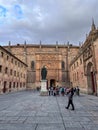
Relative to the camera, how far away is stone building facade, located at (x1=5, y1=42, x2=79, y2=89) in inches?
1864

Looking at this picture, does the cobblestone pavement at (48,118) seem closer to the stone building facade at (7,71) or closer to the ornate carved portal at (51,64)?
the stone building facade at (7,71)

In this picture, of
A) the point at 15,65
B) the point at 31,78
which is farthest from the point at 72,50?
the point at 15,65

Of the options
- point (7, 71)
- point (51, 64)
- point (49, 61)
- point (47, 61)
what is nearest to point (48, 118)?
point (7, 71)

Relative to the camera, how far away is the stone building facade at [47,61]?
4734 centimetres

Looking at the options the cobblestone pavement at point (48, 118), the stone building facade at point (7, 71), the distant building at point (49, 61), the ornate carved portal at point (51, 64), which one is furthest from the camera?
the ornate carved portal at point (51, 64)

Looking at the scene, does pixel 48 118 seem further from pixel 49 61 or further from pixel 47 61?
pixel 49 61

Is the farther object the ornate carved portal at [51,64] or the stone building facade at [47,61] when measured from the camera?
the ornate carved portal at [51,64]

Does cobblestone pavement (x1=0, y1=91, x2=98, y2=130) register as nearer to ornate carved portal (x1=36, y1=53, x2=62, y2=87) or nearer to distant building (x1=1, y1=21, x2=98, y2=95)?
distant building (x1=1, y1=21, x2=98, y2=95)

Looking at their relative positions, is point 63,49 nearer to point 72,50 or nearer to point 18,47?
point 72,50

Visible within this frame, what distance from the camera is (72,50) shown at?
172 feet

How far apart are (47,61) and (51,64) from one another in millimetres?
1773

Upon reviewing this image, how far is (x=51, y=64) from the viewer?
48375mm

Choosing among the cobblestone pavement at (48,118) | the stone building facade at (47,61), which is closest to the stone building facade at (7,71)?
the stone building facade at (47,61)

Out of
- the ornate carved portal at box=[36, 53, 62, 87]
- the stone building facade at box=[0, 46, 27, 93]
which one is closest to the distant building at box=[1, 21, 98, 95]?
the ornate carved portal at box=[36, 53, 62, 87]
